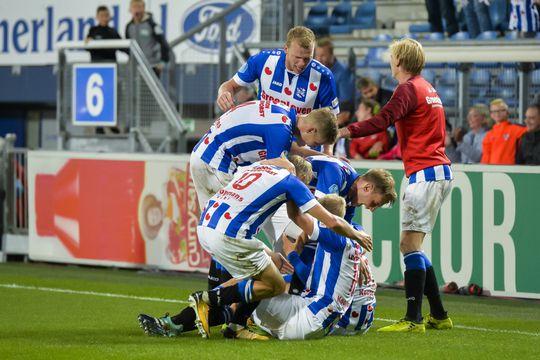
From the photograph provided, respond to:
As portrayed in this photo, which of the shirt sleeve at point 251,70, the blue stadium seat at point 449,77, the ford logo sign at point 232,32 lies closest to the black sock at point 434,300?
the shirt sleeve at point 251,70

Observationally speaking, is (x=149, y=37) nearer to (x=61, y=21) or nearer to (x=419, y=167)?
(x=61, y=21)

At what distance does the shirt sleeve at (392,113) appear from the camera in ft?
29.4

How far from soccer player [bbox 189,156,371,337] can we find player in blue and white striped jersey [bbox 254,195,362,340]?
16 centimetres

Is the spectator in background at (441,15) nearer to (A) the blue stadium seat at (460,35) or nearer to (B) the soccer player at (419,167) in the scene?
(A) the blue stadium seat at (460,35)

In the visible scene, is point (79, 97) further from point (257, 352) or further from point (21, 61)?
point (257, 352)

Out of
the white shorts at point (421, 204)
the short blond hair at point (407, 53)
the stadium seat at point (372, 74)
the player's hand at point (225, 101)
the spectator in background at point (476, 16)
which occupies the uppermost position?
the spectator in background at point (476, 16)

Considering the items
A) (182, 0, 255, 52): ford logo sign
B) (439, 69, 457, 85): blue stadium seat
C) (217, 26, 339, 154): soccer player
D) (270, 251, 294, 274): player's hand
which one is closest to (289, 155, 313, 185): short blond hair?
(270, 251, 294, 274): player's hand

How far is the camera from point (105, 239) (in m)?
14.9

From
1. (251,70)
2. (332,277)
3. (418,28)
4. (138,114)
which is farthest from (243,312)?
(418,28)

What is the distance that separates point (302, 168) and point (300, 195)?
0.73 meters

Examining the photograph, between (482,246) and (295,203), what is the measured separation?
4.85 m

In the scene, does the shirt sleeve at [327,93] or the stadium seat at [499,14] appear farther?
the stadium seat at [499,14]

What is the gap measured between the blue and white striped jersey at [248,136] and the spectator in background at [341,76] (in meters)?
4.91

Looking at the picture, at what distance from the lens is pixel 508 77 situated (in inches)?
538
